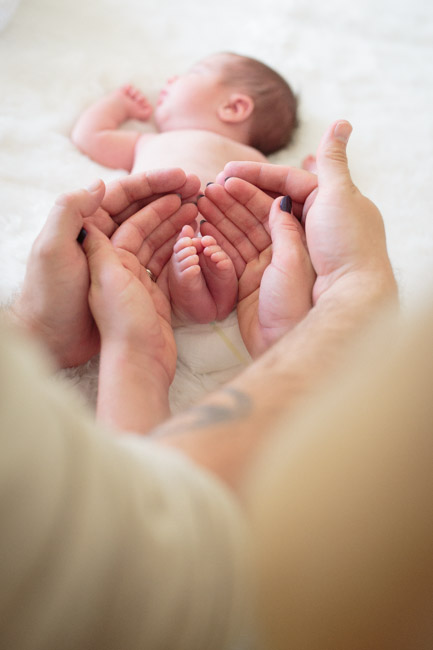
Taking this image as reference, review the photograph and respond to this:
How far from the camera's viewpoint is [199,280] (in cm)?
95

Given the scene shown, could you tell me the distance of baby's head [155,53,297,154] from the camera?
1.45 metres

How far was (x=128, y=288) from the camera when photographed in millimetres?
889

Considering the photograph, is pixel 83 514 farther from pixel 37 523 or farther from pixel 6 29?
pixel 6 29

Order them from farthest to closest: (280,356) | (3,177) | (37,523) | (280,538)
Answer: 1. (3,177)
2. (280,356)
3. (280,538)
4. (37,523)

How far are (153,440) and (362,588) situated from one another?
0.23 m

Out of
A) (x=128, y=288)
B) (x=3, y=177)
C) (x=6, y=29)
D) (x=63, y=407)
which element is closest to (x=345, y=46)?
(x=6, y=29)

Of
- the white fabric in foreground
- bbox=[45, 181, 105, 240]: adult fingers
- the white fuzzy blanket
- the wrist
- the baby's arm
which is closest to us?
the white fabric in foreground

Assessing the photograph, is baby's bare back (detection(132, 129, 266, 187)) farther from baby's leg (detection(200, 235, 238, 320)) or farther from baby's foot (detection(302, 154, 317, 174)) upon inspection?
baby's leg (detection(200, 235, 238, 320))

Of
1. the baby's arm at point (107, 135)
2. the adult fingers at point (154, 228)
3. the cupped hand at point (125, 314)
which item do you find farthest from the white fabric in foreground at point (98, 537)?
the baby's arm at point (107, 135)

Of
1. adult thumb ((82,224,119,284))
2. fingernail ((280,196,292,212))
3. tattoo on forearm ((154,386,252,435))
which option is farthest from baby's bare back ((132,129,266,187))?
tattoo on forearm ((154,386,252,435))

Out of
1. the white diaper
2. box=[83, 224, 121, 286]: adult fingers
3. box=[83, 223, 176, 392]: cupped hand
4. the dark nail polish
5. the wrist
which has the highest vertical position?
the dark nail polish

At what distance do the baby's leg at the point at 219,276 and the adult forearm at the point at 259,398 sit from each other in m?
0.24

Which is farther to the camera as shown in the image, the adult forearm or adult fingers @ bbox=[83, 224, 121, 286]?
adult fingers @ bbox=[83, 224, 121, 286]

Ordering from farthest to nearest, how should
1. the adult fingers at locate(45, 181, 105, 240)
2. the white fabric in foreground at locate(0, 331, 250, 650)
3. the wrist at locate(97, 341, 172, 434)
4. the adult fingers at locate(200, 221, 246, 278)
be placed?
the adult fingers at locate(200, 221, 246, 278), the adult fingers at locate(45, 181, 105, 240), the wrist at locate(97, 341, 172, 434), the white fabric in foreground at locate(0, 331, 250, 650)
